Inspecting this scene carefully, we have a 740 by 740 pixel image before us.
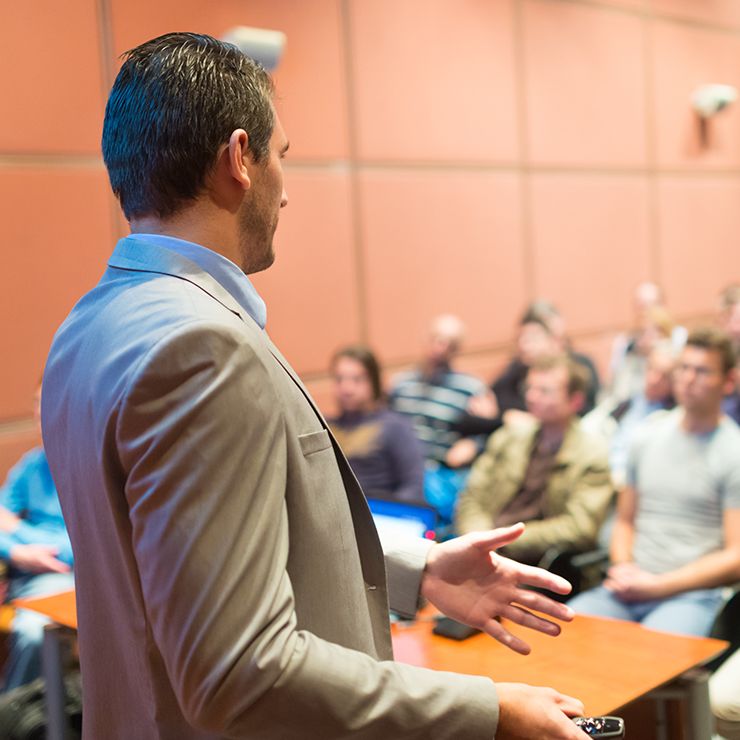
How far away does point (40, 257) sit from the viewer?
386 centimetres

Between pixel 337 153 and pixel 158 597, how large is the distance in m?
4.36

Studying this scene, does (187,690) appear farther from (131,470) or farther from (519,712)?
(519,712)

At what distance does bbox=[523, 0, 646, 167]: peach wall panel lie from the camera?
620 centimetres

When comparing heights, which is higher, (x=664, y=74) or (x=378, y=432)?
(x=664, y=74)

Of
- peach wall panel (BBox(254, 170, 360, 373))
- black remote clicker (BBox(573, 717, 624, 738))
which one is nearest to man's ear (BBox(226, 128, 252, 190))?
black remote clicker (BBox(573, 717, 624, 738))

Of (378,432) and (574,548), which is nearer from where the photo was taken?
(574,548)

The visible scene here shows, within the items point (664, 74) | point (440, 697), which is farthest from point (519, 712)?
point (664, 74)

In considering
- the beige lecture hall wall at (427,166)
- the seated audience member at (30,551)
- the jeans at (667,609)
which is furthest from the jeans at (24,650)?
the jeans at (667,609)

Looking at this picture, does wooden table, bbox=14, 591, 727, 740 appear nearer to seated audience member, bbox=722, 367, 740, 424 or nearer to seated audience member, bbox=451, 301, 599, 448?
seated audience member, bbox=722, 367, 740, 424

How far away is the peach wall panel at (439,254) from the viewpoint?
5285 millimetres

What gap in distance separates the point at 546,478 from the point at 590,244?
344 centimetres

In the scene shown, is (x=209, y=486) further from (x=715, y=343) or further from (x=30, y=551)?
(x=715, y=343)

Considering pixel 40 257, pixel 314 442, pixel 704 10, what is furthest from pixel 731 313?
pixel 314 442

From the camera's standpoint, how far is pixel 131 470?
0.89 m
